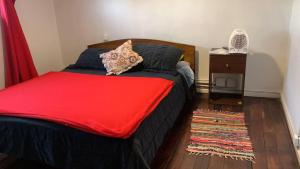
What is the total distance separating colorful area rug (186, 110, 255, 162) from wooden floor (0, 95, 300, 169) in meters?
0.06

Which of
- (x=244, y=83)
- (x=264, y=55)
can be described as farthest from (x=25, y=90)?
(x=264, y=55)

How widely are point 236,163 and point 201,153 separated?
11.8 inches

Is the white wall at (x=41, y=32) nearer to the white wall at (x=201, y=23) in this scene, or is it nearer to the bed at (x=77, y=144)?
the white wall at (x=201, y=23)

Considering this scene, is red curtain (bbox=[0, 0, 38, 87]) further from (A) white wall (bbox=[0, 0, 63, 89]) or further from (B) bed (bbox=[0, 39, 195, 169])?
(B) bed (bbox=[0, 39, 195, 169])

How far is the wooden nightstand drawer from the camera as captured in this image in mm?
3025

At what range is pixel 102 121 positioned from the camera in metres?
1.73

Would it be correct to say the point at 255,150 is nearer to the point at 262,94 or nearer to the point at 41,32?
the point at 262,94

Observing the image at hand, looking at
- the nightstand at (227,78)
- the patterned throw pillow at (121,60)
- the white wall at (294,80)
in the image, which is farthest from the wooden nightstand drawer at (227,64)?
the patterned throw pillow at (121,60)

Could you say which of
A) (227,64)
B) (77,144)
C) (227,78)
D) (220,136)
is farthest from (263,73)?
(77,144)

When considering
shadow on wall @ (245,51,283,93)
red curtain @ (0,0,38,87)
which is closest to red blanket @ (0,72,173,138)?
red curtain @ (0,0,38,87)

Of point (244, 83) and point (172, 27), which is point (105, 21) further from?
point (244, 83)

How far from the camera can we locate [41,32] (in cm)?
371

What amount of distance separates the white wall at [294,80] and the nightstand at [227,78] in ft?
1.57

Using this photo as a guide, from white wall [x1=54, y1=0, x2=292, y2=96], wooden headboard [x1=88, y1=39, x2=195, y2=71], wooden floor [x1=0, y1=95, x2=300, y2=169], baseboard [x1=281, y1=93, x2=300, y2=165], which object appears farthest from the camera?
wooden headboard [x1=88, y1=39, x2=195, y2=71]
